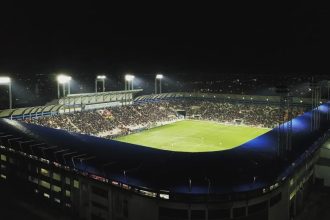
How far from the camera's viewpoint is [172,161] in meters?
29.8

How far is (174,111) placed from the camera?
76.1 m

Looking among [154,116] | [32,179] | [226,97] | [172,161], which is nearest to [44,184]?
[32,179]

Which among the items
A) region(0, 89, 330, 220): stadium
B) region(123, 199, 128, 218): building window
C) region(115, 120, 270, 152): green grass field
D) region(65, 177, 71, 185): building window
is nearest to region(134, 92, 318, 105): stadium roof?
region(115, 120, 270, 152): green grass field

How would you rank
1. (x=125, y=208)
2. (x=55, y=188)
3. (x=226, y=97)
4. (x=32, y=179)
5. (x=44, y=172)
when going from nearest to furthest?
(x=125, y=208), (x=55, y=188), (x=44, y=172), (x=32, y=179), (x=226, y=97)

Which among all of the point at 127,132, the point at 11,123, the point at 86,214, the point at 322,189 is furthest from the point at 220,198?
the point at 127,132

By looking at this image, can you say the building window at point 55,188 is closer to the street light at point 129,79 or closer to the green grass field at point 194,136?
the green grass field at point 194,136

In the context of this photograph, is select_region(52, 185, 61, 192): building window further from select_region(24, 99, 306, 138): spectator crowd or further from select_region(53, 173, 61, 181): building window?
→ select_region(24, 99, 306, 138): spectator crowd

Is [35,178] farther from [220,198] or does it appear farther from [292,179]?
[292,179]

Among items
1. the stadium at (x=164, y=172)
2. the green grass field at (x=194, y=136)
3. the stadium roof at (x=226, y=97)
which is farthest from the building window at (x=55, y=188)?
the stadium roof at (x=226, y=97)

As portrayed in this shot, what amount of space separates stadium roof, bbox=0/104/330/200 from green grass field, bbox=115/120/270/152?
15.4 m

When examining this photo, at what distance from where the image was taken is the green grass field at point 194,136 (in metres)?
53.0

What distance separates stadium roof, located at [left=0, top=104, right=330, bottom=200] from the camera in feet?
82.2

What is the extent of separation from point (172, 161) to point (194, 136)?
99.3 feet

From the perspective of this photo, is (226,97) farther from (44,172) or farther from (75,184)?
(75,184)
